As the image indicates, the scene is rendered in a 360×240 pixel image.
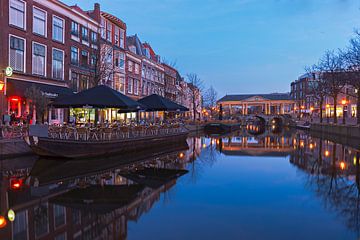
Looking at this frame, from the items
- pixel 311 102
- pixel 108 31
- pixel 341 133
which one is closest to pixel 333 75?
pixel 341 133

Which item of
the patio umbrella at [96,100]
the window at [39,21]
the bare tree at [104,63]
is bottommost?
the patio umbrella at [96,100]

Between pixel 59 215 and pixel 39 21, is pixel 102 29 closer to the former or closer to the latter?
pixel 39 21

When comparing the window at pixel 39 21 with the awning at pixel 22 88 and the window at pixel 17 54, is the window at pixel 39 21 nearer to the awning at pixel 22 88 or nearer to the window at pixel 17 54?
the window at pixel 17 54

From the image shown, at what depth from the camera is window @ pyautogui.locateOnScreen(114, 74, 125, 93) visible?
128 feet

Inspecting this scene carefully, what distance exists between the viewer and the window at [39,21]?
24.9 meters

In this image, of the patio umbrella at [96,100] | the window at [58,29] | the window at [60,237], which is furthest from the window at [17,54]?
the window at [60,237]

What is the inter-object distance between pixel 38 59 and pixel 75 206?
20673 mm

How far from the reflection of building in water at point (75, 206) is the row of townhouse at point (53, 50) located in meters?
13.3

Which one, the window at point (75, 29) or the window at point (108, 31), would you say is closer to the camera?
the window at point (75, 29)

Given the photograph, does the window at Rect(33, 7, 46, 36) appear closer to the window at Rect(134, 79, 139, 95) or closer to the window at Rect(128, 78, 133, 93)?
the window at Rect(128, 78, 133, 93)

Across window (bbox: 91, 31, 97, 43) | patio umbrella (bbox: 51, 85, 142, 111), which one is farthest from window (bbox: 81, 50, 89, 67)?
patio umbrella (bbox: 51, 85, 142, 111)

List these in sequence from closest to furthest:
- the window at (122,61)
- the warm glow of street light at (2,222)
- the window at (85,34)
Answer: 1. the warm glow of street light at (2,222)
2. the window at (85,34)
3. the window at (122,61)

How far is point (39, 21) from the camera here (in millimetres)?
25406

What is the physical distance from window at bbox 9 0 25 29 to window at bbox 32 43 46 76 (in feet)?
6.61
